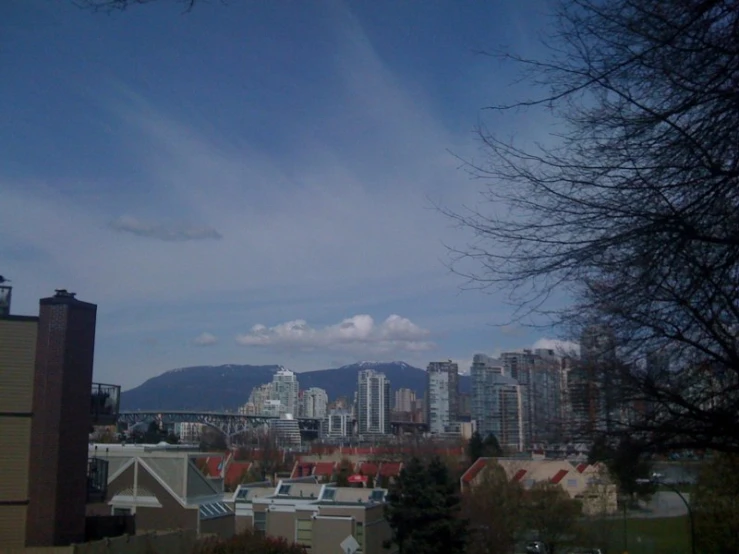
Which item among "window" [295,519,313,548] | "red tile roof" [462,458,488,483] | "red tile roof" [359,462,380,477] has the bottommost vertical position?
"window" [295,519,313,548]

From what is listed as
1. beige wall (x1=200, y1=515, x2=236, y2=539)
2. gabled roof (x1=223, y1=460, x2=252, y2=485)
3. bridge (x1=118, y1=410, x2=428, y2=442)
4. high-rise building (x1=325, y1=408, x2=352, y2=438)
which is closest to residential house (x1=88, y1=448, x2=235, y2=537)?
beige wall (x1=200, y1=515, x2=236, y2=539)

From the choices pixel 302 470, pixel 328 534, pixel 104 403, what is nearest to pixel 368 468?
pixel 302 470

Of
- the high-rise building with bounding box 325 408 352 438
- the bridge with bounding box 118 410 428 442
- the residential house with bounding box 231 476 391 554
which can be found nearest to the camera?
the residential house with bounding box 231 476 391 554

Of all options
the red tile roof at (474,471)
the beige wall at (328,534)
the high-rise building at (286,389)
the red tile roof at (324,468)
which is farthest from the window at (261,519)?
the high-rise building at (286,389)

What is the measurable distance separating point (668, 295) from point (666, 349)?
21.9 inches

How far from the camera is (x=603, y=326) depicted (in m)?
5.55

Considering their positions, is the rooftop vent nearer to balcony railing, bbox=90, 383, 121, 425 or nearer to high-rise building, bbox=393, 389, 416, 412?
balcony railing, bbox=90, 383, 121, 425

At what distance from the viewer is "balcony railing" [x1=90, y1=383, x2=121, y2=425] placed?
20.5 metres

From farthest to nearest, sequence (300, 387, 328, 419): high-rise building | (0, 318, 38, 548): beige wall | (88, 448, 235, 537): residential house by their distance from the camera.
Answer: (300, 387, 328, 419): high-rise building, (88, 448, 235, 537): residential house, (0, 318, 38, 548): beige wall

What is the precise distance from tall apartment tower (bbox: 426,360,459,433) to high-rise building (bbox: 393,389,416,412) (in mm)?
33180

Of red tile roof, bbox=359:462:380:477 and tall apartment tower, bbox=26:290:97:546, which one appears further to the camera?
red tile roof, bbox=359:462:380:477

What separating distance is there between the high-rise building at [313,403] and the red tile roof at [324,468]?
231 feet

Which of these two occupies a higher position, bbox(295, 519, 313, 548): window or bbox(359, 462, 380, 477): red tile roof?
bbox(359, 462, 380, 477): red tile roof

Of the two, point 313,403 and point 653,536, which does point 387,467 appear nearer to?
point 653,536
